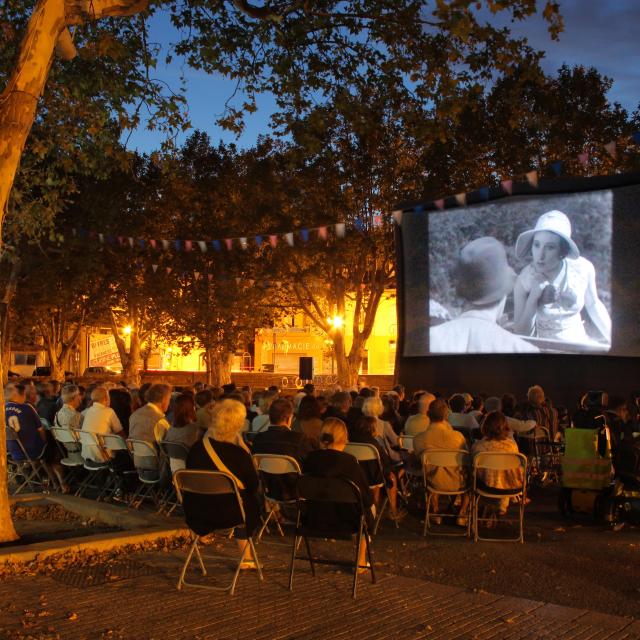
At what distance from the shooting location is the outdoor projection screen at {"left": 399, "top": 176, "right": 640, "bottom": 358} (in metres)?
15.3

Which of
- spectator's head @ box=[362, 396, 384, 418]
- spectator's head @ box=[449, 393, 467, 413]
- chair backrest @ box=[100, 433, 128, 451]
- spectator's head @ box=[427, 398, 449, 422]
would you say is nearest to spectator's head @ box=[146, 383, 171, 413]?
chair backrest @ box=[100, 433, 128, 451]

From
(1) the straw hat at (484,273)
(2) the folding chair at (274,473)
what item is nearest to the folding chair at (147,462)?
(2) the folding chair at (274,473)

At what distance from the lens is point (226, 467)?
5.21 m

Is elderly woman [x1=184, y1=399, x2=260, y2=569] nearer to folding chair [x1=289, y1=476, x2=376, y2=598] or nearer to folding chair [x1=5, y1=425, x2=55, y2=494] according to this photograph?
folding chair [x1=289, y1=476, x2=376, y2=598]

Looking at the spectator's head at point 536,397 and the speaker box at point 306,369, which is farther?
the speaker box at point 306,369

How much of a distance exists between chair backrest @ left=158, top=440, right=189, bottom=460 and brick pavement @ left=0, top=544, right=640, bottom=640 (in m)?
1.83

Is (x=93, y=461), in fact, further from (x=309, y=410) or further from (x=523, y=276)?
(x=523, y=276)

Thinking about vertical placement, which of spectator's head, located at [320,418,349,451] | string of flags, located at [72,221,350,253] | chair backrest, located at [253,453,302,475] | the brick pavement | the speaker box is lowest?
the brick pavement

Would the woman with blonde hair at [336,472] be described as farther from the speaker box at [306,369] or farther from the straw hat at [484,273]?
the speaker box at [306,369]

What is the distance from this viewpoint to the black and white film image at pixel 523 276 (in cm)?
1544

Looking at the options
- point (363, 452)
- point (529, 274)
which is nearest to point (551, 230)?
point (529, 274)

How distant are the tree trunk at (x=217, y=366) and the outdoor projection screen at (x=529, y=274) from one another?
35.1ft

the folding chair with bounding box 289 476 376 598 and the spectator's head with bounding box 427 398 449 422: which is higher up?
the spectator's head with bounding box 427 398 449 422

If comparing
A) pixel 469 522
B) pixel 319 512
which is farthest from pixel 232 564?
pixel 469 522
